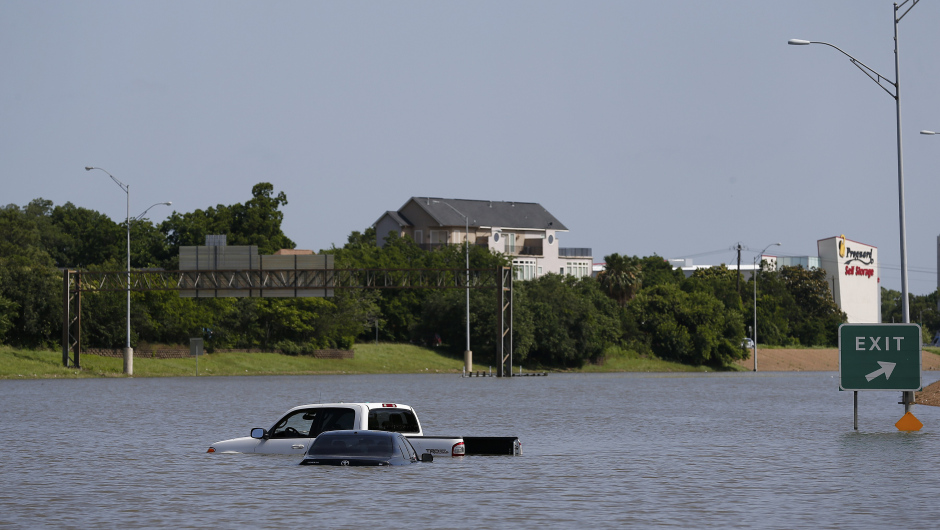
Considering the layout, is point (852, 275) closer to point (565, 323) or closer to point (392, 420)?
point (565, 323)

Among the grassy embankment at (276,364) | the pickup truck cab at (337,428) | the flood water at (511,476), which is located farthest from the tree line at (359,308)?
the pickup truck cab at (337,428)

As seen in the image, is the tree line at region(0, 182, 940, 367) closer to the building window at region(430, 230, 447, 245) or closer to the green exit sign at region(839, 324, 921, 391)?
the building window at region(430, 230, 447, 245)

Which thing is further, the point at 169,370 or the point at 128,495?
the point at 169,370

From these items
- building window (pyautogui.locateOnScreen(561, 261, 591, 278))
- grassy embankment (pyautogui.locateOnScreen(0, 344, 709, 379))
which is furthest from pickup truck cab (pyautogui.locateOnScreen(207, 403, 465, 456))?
building window (pyautogui.locateOnScreen(561, 261, 591, 278))

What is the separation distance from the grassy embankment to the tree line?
191 centimetres

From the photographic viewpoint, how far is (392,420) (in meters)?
21.2

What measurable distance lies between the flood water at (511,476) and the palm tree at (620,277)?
101m

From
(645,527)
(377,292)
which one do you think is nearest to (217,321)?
(377,292)

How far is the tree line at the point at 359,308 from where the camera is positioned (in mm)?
92375

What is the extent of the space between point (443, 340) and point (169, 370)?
119ft

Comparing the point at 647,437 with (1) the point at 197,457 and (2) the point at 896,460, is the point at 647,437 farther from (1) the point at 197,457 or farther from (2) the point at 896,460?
(1) the point at 197,457

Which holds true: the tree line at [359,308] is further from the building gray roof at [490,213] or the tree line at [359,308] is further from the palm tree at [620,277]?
the building gray roof at [490,213]

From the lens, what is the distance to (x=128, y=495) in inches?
717

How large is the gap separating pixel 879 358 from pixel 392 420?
14593mm
